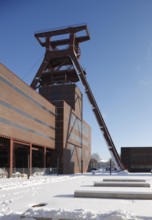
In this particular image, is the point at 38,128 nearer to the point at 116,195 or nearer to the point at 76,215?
the point at 116,195

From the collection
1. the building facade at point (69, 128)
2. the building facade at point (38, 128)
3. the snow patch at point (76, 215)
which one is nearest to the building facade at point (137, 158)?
the building facade at point (69, 128)

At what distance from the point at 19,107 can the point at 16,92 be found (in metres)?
2.74

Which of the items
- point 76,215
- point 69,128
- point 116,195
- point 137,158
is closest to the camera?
point 76,215

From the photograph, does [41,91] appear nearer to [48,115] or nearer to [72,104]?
[72,104]

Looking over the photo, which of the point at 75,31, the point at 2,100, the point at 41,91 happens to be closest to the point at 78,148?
the point at 41,91

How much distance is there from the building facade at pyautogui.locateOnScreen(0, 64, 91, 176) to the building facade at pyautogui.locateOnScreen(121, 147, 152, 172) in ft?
50.2

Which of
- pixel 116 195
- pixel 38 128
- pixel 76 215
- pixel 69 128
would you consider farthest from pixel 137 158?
pixel 76 215

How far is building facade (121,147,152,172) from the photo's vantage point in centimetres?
10694

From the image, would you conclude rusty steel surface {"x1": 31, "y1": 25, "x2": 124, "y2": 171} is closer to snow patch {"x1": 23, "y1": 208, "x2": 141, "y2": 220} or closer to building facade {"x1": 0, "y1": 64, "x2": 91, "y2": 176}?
building facade {"x1": 0, "y1": 64, "x2": 91, "y2": 176}

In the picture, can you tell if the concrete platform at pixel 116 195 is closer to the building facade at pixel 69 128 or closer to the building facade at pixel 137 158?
the building facade at pixel 69 128

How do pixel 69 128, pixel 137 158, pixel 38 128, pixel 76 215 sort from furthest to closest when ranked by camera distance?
pixel 137 158
pixel 69 128
pixel 38 128
pixel 76 215

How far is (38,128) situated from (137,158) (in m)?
53.5

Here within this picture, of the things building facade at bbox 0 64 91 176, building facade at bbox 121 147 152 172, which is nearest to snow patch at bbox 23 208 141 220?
building facade at bbox 0 64 91 176

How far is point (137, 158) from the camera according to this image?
108000 millimetres
